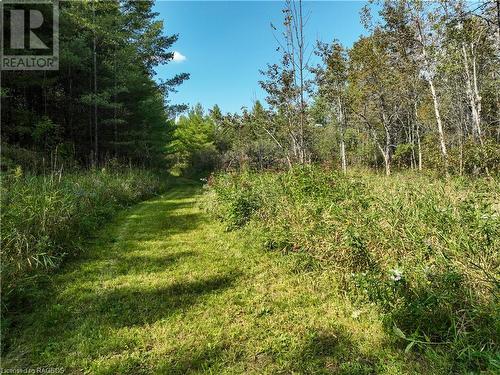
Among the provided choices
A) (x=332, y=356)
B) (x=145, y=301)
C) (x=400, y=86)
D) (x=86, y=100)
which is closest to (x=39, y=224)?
(x=145, y=301)

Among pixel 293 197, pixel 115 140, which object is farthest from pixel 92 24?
pixel 293 197

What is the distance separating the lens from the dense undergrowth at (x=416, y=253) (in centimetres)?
215

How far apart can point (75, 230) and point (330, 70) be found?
47.9ft

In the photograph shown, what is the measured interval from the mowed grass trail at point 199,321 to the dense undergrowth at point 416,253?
0.21 meters

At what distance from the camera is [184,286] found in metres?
3.58

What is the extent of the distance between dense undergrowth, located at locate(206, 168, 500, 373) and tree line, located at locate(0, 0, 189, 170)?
8662 millimetres

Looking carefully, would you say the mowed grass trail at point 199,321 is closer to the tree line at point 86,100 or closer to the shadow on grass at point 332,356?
the shadow on grass at point 332,356

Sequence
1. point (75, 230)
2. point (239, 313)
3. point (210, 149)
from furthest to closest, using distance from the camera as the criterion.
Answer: point (210, 149)
point (75, 230)
point (239, 313)

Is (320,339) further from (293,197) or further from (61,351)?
(293,197)

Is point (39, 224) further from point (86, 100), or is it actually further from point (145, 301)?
point (86, 100)

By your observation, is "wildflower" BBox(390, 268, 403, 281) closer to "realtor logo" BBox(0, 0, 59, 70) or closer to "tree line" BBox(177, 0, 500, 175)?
"tree line" BBox(177, 0, 500, 175)

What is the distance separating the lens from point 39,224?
4316 millimetres

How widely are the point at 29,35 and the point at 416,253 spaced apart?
565 inches

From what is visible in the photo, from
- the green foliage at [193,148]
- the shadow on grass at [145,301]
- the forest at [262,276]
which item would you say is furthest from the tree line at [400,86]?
the green foliage at [193,148]
